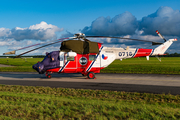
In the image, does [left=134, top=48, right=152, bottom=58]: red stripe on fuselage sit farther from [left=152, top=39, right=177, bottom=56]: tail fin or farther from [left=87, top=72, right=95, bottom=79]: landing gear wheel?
[left=87, top=72, right=95, bottom=79]: landing gear wheel

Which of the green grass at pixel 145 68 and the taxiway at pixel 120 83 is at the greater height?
the green grass at pixel 145 68

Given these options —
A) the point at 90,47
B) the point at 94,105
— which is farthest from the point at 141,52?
the point at 94,105

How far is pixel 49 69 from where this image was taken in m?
16.6

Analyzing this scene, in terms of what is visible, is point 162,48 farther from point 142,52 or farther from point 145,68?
point 145,68

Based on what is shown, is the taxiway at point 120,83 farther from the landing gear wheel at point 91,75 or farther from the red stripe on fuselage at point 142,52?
the red stripe on fuselage at point 142,52

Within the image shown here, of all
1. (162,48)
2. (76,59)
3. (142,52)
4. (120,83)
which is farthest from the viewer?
(162,48)

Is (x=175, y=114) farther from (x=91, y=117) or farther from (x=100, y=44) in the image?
(x=100, y=44)

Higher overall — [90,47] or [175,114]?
[90,47]

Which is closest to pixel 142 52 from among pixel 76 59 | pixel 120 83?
pixel 120 83

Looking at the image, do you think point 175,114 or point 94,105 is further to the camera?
point 94,105

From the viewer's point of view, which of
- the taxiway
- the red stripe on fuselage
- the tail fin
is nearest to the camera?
the taxiway

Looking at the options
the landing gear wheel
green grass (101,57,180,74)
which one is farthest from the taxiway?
green grass (101,57,180,74)

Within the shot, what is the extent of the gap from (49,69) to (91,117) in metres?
12.4

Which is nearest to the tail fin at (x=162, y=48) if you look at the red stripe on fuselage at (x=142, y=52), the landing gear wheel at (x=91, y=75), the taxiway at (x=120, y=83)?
the red stripe on fuselage at (x=142, y=52)
